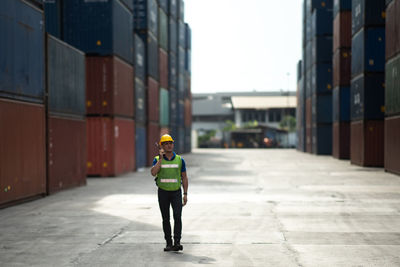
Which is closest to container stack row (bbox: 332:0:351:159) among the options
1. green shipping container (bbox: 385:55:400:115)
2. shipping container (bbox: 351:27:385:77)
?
shipping container (bbox: 351:27:385:77)

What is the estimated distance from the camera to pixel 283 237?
31.8 ft

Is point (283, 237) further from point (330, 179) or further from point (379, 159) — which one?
point (379, 159)

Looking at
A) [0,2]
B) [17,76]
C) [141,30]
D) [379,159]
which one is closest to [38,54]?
[17,76]

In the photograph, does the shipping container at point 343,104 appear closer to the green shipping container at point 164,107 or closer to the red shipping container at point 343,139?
the red shipping container at point 343,139

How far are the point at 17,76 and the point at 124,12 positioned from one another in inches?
479

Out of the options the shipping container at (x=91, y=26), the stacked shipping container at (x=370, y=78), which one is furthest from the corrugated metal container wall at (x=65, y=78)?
the stacked shipping container at (x=370, y=78)

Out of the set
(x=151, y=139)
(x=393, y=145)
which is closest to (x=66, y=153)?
(x=151, y=139)

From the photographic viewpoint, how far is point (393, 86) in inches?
930

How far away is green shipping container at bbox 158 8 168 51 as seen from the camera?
1423 inches

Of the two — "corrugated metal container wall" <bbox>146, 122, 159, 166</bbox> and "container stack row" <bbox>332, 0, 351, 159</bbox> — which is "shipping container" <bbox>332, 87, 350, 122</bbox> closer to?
"container stack row" <bbox>332, 0, 351, 159</bbox>

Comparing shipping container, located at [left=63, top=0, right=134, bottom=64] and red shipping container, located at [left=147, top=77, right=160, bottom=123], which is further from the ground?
shipping container, located at [left=63, top=0, right=134, bottom=64]

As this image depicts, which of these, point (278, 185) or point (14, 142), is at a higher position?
point (14, 142)

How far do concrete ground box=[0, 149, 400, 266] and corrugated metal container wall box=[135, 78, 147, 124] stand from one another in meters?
10.2

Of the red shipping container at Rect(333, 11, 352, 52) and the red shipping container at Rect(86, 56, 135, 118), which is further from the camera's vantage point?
the red shipping container at Rect(333, 11, 352, 52)
